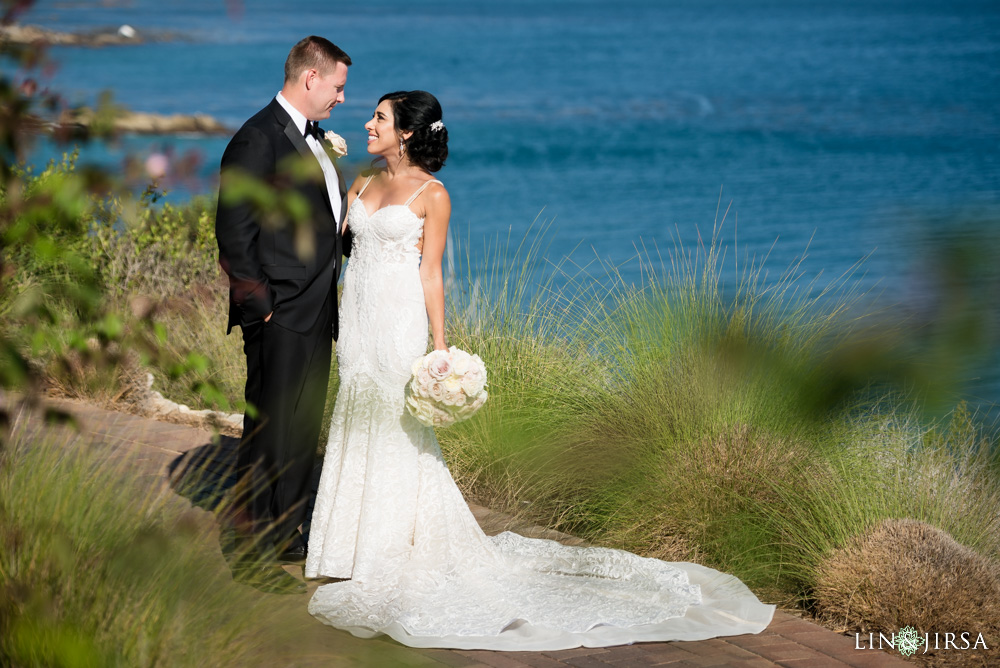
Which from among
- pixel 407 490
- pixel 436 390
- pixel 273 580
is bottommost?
pixel 273 580

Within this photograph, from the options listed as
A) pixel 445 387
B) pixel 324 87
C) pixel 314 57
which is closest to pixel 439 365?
pixel 445 387

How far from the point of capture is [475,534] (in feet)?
16.1

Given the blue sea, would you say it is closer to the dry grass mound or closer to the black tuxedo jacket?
the black tuxedo jacket

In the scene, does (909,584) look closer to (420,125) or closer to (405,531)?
(405,531)

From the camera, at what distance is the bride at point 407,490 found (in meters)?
4.55

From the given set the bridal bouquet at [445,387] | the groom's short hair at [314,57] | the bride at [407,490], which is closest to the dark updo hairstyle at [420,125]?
the bride at [407,490]

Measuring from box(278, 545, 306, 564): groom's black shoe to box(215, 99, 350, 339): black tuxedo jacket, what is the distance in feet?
3.60

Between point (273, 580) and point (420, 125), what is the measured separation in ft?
6.78

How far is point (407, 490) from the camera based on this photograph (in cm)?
480

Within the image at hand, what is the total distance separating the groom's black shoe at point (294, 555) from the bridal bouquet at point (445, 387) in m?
0.98

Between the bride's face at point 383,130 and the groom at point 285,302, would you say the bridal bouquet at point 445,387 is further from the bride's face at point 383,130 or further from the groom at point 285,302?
the bride's face at point 383,130

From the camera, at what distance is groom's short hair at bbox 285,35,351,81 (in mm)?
4656

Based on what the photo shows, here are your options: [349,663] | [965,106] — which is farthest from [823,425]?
[965,106]

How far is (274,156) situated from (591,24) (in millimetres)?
115538
